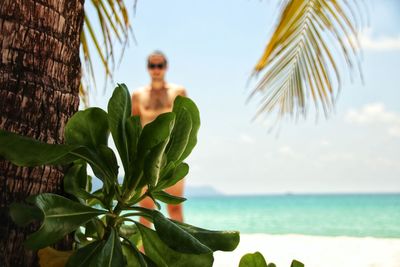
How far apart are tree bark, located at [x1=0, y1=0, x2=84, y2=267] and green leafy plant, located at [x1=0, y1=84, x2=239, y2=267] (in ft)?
0.16

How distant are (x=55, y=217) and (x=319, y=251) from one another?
4.18 meters

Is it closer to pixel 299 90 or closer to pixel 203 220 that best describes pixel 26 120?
pixel 299 90

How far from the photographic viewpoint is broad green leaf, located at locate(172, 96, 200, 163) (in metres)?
1.16

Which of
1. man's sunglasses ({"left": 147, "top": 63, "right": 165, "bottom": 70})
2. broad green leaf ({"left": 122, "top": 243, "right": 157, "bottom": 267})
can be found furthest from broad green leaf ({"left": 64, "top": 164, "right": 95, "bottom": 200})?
man's sunglasses ({"left": 147, "top": 63, "right": 165, "bottom": 70})

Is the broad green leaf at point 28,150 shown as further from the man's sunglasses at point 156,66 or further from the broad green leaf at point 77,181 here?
the man's sunglasses at point 156,66

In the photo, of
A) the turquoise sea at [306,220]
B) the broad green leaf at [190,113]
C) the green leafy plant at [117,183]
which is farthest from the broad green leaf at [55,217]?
the turquoise sea at [306,220]

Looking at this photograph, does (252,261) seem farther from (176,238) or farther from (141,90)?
(141,90)

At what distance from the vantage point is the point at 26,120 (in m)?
1.12

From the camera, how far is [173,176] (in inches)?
44.9

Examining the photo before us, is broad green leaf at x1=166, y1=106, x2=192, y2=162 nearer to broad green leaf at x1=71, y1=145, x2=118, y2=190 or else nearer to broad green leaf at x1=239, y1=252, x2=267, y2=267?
broad green leaf at x1=71, y1=145, x2=118, y2=190

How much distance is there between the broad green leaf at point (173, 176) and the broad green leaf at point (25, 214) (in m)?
0.23

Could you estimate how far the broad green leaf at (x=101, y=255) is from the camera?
103 centimetres

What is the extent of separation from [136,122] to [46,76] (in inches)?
7.2

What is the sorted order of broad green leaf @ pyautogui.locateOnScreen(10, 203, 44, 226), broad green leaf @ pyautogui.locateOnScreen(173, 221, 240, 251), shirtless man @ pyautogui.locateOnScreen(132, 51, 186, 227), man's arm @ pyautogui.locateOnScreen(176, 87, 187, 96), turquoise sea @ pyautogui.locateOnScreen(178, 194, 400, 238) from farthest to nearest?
turquoise sea @ pyautogui.locateOnScreen(178, 194, 400, 238) < shirtless man @ pyautogui.locateOnScreen(132, 51, 186, 227) < man's arm @ pyautogui.locateOnScreen(176, 87, 187, 96) < broad green leaf @ pyautogui.locateOnScreen(173, 221, 240, 251) < broad green leaf @ pyautogui.locateOnScreen(10, 203, 44, 226)
